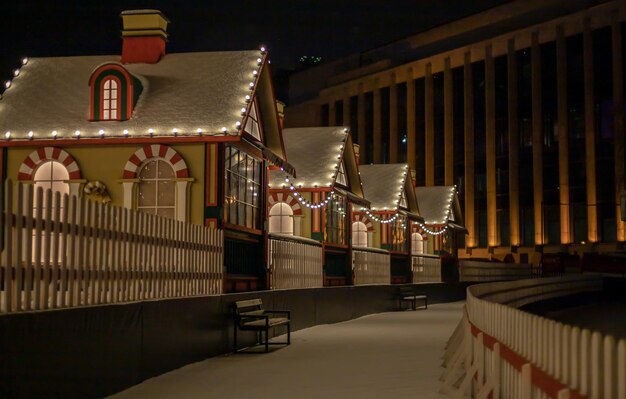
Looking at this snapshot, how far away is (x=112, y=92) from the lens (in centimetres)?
2091

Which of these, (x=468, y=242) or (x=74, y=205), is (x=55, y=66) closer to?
(x=74, y=205)

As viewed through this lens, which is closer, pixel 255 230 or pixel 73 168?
pixel 73 168

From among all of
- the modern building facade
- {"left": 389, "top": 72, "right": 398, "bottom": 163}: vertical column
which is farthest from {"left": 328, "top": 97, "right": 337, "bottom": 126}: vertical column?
{"left": 389, "top": 72, "right": 398, "bottom": 163}: vertical column

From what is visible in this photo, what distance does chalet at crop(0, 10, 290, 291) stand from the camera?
786 inches

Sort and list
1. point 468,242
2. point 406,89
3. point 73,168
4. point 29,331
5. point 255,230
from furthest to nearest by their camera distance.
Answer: point 406,89 → point 468,242 → point 255,230 → point 73,168 → point 29,331

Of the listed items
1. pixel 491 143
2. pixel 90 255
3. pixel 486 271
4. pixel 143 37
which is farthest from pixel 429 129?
pixel 90 255

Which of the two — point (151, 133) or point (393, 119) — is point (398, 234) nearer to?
point (151, 133)

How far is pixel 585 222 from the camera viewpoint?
2891 inches

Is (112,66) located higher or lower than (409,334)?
higher

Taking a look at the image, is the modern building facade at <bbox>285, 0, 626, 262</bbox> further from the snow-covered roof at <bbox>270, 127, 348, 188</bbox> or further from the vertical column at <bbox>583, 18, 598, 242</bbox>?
the snow-covered roof at <bbox>270, 127, 348, 188</bbox>

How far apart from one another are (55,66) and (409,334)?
34.4 ft

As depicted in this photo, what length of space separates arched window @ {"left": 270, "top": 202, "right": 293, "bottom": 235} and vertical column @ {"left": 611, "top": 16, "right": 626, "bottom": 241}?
44.1m

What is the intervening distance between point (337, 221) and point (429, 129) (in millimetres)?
52128

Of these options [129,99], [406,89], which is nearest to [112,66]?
[129,99]
